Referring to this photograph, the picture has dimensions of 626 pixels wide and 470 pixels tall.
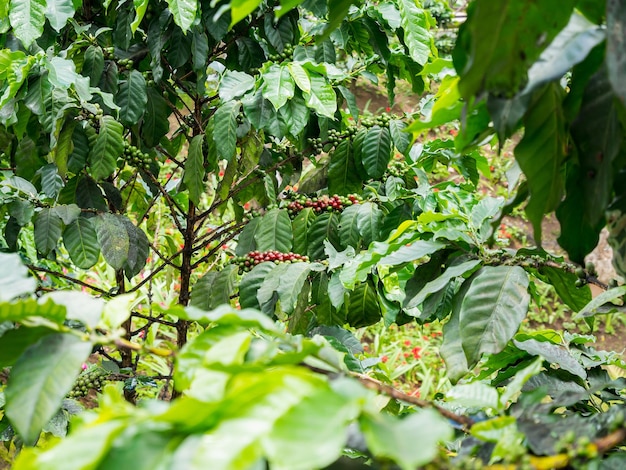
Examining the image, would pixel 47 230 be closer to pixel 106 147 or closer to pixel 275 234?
pixel 106 147

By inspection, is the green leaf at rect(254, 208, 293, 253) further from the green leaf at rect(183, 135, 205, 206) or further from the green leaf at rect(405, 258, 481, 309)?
the green leaf at rect(405, 258, 481, 309)

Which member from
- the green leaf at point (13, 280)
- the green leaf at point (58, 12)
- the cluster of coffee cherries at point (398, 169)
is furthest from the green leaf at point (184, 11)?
the green leaf at point (13, 280)

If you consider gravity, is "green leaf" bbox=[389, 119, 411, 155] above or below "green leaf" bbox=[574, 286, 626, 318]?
below

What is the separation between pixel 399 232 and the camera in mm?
1123

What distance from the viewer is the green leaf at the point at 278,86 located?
4.81 feet

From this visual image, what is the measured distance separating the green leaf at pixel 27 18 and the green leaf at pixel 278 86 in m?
0.53

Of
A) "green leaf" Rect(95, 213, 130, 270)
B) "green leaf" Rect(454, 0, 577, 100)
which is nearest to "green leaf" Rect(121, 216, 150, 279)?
"green leaf" Rect(95, 213, 130, 270)

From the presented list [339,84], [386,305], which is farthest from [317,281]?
[339,84]

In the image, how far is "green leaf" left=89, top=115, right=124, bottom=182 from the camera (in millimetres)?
1588

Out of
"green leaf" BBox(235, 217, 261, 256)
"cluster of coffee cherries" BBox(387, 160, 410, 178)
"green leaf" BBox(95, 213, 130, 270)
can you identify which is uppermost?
"cluster of coffee cherries" BBox(387, 160, 410, 178)

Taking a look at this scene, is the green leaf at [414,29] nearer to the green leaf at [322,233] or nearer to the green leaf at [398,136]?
the green leaf at [398,136]

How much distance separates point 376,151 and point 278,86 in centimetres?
36

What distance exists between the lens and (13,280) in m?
0.59

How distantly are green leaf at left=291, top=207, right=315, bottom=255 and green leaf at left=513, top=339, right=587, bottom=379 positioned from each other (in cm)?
78
